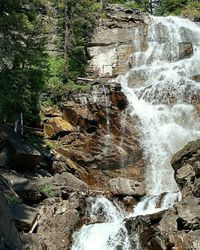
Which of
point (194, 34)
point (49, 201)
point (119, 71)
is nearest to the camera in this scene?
point (49, 201)

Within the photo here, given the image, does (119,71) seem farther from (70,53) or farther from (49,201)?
(49,201)

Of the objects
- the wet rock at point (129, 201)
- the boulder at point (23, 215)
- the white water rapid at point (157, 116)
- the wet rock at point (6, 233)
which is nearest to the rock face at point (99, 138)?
the white water rapid at point (157, 116)

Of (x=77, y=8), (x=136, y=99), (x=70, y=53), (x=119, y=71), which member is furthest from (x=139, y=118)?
(x=77, y=8)

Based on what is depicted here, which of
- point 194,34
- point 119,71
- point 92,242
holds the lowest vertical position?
point 92,242

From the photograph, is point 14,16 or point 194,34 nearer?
point 14,16

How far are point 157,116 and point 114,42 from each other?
38.1ft

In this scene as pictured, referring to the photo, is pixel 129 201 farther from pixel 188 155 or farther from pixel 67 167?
pixel 67 167

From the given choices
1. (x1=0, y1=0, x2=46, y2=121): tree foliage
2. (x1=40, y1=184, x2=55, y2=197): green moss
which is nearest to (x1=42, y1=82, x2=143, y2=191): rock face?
(x1=40, y1=184, x2=55, y2=197): green moss

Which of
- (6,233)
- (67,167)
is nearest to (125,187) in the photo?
(67,167)

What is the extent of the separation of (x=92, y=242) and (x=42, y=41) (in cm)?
1045

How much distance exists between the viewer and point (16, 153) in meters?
18.4

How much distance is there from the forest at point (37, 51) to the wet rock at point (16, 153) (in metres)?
1.46

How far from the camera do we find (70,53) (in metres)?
33.9

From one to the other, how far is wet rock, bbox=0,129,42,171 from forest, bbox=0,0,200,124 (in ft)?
4.81
